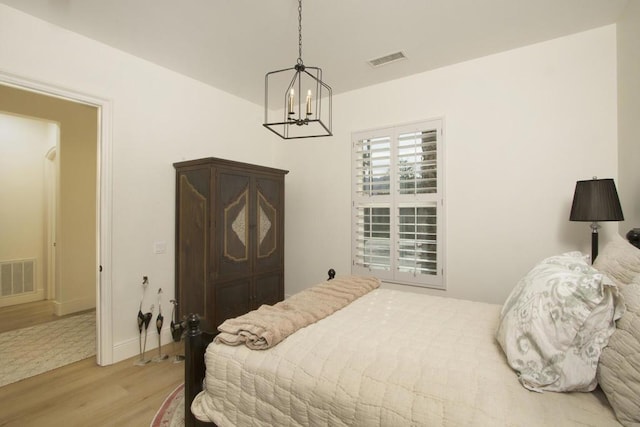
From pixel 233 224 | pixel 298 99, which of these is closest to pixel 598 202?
pixel 298 99

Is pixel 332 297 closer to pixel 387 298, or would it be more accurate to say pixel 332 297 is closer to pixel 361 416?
pixel 387 298

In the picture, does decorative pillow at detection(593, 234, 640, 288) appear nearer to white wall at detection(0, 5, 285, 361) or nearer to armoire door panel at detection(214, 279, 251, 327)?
armoire door panel at detection(214, 279, 251, 327)

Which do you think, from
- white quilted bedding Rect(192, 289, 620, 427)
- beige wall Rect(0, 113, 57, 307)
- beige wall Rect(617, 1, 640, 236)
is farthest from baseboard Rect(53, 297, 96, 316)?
beige wall Rect(617, 1, 640, 236)

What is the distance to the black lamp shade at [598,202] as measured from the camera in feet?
6.83

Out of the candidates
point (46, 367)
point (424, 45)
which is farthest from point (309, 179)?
point (46, 367)

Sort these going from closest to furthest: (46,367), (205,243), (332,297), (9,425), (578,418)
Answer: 1. (578,418)
2. (9,425)
3. (332,297)
4. (46,367)
5. (205,243)

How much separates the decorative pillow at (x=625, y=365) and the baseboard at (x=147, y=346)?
3.12m

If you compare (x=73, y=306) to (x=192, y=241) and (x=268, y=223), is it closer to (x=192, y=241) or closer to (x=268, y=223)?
(x=192, y=241)

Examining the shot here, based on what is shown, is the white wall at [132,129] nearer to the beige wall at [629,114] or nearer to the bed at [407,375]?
the bed at [407,375]

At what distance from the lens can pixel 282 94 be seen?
393cm

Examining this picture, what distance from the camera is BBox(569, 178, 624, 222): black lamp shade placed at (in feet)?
6.83

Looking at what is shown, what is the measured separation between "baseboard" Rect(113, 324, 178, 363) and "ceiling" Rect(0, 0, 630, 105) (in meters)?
2.65

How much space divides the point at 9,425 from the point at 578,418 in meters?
2.98

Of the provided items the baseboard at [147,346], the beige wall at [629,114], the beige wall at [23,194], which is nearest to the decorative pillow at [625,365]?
the beige wall at [629,114]
